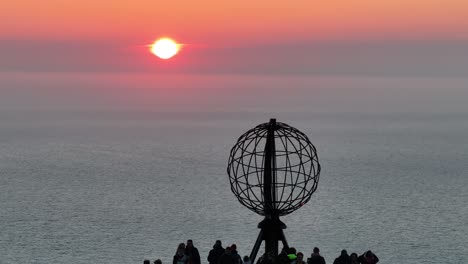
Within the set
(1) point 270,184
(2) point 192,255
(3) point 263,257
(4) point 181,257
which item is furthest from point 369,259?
(4) point 181,257

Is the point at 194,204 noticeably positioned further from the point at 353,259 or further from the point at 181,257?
the point at 353,259

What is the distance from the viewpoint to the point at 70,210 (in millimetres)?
81250

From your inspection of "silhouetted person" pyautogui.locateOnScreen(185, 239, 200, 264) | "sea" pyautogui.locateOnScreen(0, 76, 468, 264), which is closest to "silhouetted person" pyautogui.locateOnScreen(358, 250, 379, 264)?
"silhouetted person" pyautogui.locateOnScreen(185, 239, 200, 264)

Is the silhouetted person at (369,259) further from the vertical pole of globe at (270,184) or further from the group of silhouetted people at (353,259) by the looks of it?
the vertical pole of globe at (270,184)

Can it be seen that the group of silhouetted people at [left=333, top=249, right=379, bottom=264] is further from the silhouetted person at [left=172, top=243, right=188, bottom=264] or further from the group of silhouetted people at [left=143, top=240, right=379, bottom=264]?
the silhouetted person at [left=172, top=243, right=188, bottom=264]

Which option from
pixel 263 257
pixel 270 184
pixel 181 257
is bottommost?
pixel 263 257

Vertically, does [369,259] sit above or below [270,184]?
below

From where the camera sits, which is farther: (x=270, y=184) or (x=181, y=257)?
(x=270, y=184)

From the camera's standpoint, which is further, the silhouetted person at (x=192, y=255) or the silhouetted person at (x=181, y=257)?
the silhouetted person at (x=181, y=257)

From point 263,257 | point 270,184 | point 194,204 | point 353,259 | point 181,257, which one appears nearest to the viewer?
point 353,259

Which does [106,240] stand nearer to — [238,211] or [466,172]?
[238,211]

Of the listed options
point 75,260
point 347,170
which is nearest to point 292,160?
point 347,170

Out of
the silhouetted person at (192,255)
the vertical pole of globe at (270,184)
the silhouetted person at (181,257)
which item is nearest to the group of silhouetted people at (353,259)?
the vertical pole of globe at (270,184)

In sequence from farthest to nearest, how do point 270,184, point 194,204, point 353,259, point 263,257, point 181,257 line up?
point 194,204 → point 270,184 → point 181,257 → point 263,257 → point 353,259
